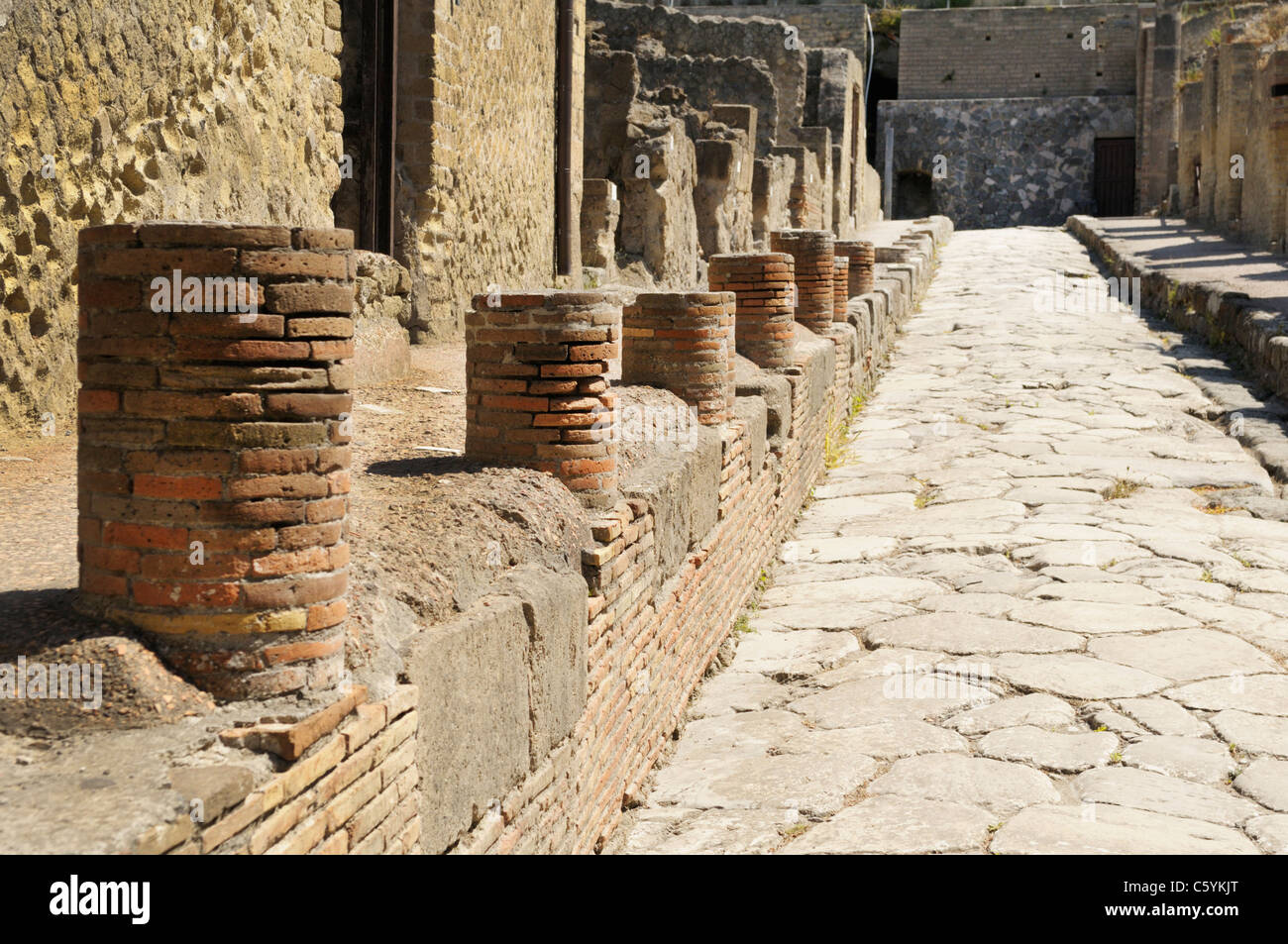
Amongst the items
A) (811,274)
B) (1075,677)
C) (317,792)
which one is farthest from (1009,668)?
(811,274)

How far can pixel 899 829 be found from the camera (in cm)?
378

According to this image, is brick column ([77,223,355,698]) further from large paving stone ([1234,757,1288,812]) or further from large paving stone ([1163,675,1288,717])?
large paving stone ([1163,675,1288,717])

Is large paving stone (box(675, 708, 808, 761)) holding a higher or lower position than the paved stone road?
lower

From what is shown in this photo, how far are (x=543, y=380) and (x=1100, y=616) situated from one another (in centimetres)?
292

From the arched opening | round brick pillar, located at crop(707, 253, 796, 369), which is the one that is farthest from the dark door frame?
the arched opening

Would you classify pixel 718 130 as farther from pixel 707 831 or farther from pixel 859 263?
pixel 707 831

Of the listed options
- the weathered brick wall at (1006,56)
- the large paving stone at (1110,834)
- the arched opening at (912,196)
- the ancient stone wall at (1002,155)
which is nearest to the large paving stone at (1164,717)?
the large paving stone at (1110,834)

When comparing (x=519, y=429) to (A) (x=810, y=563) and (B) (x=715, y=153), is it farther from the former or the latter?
(B) (x=715, y=153)

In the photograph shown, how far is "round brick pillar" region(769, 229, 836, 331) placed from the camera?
9641 mm

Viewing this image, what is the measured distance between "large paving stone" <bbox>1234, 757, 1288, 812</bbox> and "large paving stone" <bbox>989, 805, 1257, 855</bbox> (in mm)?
278

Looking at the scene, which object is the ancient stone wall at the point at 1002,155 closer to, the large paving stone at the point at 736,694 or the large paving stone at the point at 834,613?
the large paving stone at the point at 834,613

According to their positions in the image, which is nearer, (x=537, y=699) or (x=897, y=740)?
(x=537, y=699)

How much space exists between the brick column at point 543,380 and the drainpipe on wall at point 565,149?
19.7 ft

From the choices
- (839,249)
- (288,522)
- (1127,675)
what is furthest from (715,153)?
(288,522)
